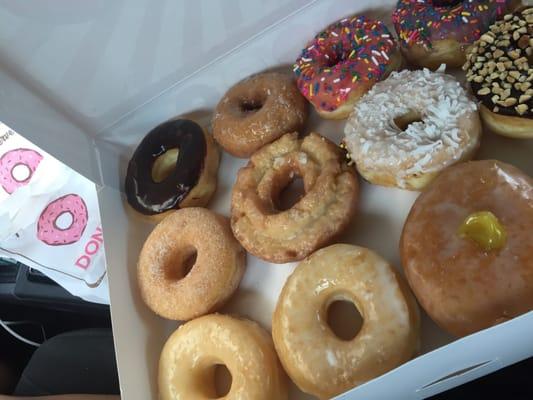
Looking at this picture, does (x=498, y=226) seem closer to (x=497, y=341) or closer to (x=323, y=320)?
(x=497, y=341)

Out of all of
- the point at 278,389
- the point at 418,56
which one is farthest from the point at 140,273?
the point at 418,56

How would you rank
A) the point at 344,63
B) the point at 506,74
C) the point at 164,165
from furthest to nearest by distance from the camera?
the point at 164,165
the point at 344,63
the point at 506,74

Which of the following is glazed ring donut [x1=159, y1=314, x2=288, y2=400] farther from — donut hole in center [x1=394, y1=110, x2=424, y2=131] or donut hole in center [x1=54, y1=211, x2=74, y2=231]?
donut hole in center [x1=54, y1=211, x2=74, y2=231]

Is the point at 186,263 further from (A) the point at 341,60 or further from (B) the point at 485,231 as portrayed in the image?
(B) the point at 485,231

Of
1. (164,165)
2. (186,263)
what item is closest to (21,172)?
(164,165)

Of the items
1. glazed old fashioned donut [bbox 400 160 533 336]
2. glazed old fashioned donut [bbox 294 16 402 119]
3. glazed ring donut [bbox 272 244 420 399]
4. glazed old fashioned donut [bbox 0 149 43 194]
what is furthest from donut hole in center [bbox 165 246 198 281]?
glazed old fashioned donut [bbox 0 149 43 194]
